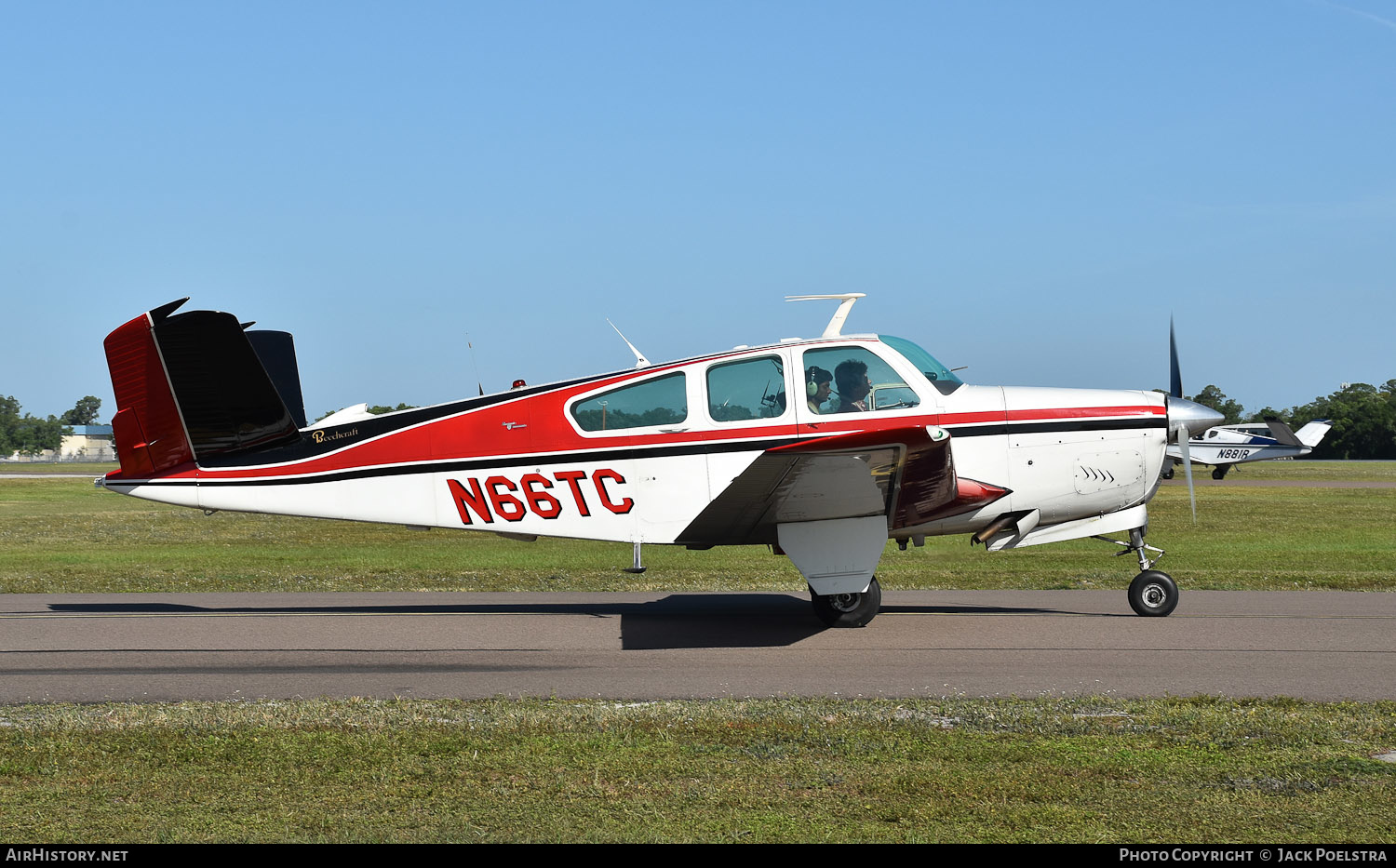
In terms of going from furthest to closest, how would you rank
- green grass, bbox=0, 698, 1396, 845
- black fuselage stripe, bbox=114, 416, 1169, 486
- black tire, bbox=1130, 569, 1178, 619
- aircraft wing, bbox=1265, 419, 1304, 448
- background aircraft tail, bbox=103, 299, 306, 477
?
aircraft wing, bbox=1265, 419, 1304, 448 → black tire, bbox=1130, 569, 1178, 619 → background aircraft tail, bbox=103, 299, 306, 477 → black fuselage stripe, bbox=114, 416, 1169, 486 → green grass, bbox=0, 698, 1396, 845

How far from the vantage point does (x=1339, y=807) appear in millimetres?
4828

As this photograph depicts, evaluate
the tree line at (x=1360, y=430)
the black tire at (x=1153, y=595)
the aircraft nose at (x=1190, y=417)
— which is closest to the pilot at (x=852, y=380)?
the aircraft nose at (x=1190, y=417)

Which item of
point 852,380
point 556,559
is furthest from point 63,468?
point 852,380

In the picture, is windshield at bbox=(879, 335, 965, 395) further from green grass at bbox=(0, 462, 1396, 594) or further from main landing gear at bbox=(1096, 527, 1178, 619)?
green grass at bbox=(0, 462, 1396, 594)

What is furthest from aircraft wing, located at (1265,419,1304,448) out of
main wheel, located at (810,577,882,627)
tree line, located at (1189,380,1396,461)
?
tree line, located at (1189,380,1396,461)

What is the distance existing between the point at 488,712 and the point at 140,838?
99.3 inches

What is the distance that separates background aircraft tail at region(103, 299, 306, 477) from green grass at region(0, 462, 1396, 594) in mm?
4120

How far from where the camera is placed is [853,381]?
9.95 meters

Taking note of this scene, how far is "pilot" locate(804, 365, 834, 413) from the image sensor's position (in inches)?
390

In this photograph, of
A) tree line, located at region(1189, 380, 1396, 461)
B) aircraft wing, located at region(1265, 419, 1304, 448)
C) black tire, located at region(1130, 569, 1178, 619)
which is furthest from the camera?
tree line, located at region(1189, 380, 1396, 461)

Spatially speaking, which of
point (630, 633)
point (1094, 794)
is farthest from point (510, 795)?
point (630, 633)

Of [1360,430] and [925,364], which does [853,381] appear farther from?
[1360,430]

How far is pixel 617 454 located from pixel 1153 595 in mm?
5389

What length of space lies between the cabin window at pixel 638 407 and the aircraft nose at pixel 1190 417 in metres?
4.50
